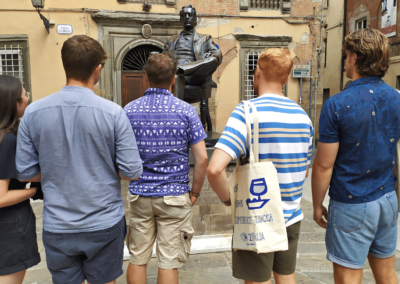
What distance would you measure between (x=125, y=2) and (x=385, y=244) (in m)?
9.31

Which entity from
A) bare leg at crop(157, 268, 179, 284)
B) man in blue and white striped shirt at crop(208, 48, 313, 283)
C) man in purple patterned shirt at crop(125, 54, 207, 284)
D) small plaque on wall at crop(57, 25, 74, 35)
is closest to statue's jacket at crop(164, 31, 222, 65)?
man in purple patterned shirt at crop(125, 54, 207, 284)

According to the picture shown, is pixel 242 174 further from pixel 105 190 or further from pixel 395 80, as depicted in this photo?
pixel 395 80

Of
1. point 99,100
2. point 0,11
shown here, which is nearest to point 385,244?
point 99,100

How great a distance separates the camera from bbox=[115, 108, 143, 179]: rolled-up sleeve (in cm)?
146

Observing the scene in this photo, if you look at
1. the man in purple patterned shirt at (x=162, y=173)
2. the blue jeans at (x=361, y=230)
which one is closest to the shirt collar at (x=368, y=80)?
the blue jeans at (x=361, y=230)

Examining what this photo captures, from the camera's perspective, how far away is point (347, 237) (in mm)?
1632

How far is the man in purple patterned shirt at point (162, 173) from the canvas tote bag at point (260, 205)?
575mm

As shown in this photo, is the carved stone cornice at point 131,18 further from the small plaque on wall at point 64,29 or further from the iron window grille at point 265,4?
the iron window grille at point 265,4

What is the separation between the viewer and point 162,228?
1.99 m

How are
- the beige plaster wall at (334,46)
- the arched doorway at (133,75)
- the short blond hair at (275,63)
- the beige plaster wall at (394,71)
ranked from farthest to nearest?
the beige plaster wall at (334,46)
the beige plaster wall at (394,71)
the arched doorway at (133,75)
the short blond hair at (275,63)

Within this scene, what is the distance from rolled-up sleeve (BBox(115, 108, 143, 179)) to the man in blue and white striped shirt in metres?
0.36

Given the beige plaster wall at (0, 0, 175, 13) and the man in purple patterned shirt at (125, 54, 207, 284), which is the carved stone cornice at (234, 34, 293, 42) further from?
the man in purple patterned shirt at (125, 54, 207, 284)

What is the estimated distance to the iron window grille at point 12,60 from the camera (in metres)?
9.05

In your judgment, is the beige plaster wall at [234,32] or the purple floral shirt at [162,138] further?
the beige plaster wall at [234,32]
